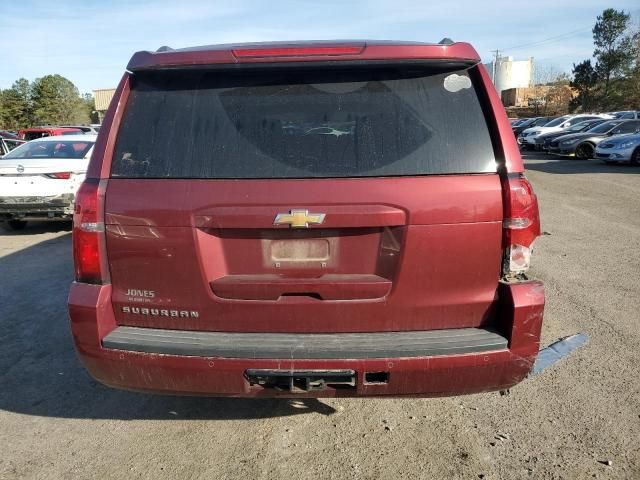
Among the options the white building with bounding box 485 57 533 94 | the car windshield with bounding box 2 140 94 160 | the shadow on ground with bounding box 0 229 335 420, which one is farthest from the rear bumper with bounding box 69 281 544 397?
the white building with bounding box 485 57 533 94

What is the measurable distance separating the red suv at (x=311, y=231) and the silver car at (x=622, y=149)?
702 inches

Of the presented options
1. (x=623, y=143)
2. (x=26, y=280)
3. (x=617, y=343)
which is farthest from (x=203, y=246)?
(x=623, y=143)

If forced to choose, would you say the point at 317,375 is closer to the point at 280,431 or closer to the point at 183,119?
the point at 280,431

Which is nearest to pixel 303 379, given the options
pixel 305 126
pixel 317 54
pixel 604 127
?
pixel 305 126

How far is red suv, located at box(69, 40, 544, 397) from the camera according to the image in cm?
243

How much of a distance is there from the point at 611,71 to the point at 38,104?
6482 cm

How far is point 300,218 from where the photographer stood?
7.82 feet

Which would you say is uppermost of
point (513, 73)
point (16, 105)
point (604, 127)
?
point (513, 73)

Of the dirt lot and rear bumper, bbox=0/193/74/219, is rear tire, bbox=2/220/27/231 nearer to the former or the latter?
rear bumper, bbox=0/193/74/219

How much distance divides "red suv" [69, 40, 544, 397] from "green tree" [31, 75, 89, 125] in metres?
69.6

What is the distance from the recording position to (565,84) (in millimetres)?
65625

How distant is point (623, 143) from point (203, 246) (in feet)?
62.5

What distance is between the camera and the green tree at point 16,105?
195 feet

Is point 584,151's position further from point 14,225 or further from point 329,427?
point 329,427
